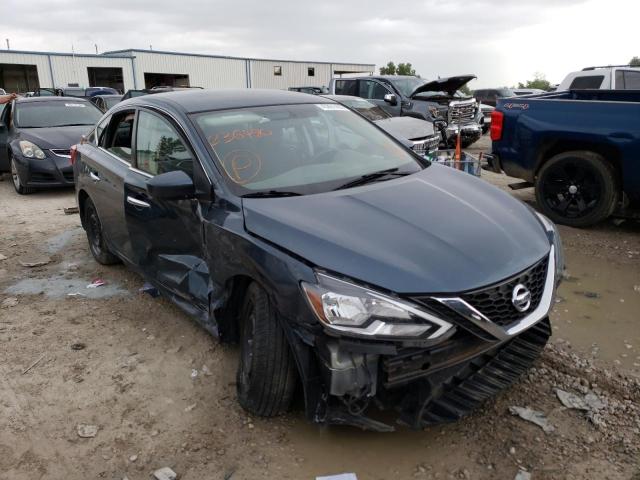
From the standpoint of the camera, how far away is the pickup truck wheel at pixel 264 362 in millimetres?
2527

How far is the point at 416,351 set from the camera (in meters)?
2.18

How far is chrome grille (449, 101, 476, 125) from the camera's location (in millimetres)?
11680

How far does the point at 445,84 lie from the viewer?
11.4 metres

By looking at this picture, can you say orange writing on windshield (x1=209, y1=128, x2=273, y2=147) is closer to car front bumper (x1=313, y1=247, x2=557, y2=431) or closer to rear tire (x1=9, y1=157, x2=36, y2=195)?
car front bumper (x1=313, y1=247, x2=557, y2=431)

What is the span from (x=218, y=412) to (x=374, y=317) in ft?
4.15

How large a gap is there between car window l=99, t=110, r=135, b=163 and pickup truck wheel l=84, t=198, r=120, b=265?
68cm

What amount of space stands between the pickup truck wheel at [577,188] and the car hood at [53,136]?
6860 mm

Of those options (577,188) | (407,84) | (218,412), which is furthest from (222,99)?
(407,84)

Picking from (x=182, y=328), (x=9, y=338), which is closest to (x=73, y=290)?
(x=9, y=338)

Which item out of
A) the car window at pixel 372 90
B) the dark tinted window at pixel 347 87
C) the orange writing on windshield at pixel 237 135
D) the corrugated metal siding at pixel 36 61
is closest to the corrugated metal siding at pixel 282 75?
the corrugated metal siding at pixel 36 61

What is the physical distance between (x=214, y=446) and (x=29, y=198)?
7446mm

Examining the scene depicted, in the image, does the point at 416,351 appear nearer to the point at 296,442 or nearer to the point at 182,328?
the point at 296,442

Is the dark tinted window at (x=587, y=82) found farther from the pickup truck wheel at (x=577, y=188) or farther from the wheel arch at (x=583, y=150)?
the pickup truck wheel at (x=577, y=188)

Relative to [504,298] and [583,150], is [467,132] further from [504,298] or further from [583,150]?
[504,298]
